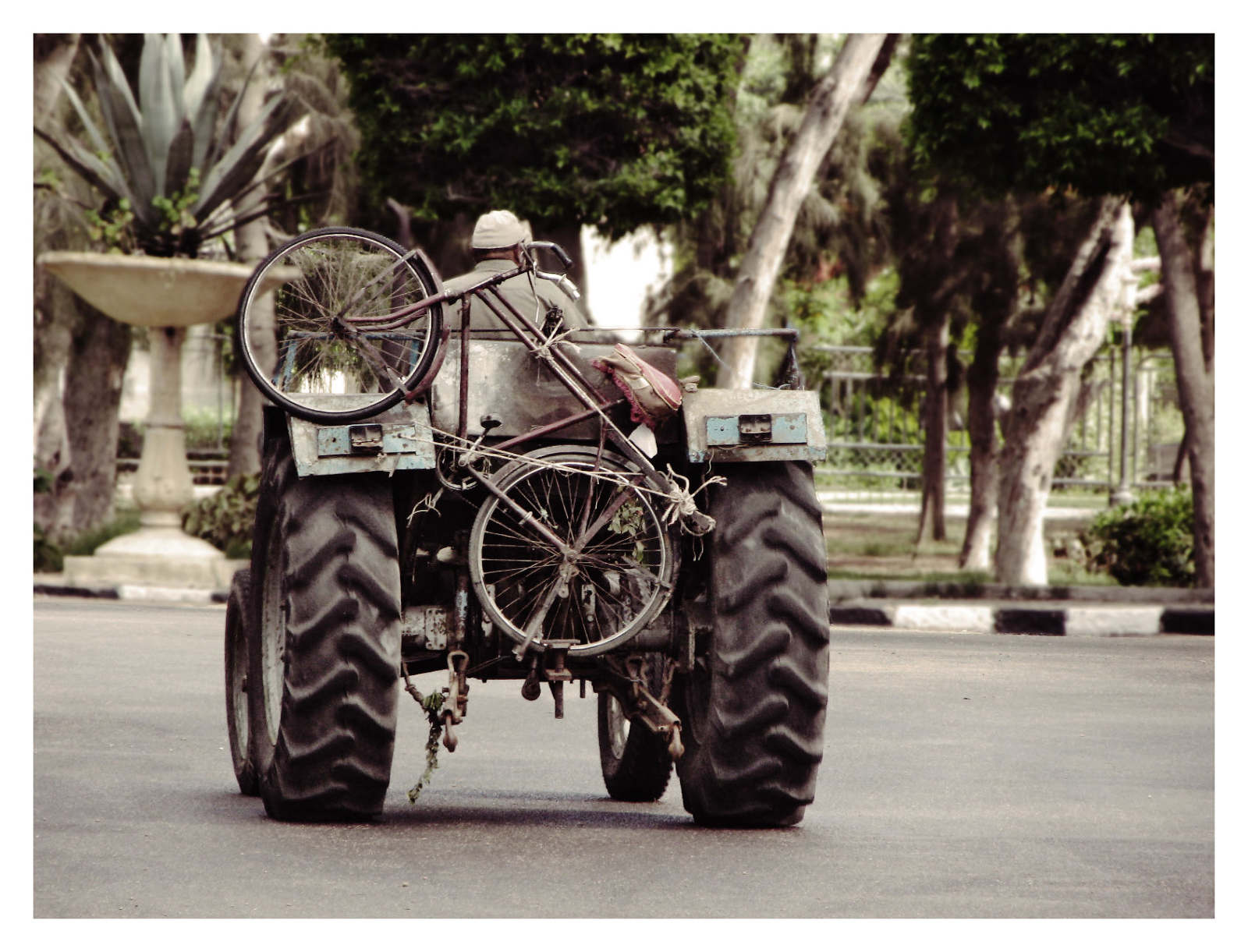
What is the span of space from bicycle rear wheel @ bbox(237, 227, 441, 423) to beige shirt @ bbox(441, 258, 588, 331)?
219 millimetres

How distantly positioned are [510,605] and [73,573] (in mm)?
9051

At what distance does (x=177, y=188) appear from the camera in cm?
1505

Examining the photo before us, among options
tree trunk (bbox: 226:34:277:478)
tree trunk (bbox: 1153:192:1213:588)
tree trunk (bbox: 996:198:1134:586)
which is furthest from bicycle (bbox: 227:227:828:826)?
tree trunk (bbox: 226:34:277:478)

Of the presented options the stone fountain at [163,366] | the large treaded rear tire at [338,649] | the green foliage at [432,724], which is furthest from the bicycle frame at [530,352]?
the stone fountain at [163,366]

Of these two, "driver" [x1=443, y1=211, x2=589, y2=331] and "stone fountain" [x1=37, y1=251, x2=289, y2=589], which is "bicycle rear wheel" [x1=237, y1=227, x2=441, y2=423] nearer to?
"driver" [x1=443, y1=211, x2=589, y2=331]

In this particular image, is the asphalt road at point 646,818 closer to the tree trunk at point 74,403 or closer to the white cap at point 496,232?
the white cap at point 496,232

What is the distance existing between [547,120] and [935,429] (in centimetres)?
906

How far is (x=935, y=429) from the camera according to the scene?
22000 millimetres

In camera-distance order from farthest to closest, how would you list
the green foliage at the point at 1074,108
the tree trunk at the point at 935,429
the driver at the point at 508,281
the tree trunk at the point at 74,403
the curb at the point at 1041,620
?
the tree trunk at the point at 935,429 < the tree trunk at the point at 74,403 < the curb at the point at 1041,620 < the green foliage at the point at 1074,108 < the driver at the point at 508,281

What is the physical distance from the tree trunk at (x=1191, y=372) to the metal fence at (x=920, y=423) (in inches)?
186

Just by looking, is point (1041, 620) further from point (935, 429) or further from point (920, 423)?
point (920, 423)

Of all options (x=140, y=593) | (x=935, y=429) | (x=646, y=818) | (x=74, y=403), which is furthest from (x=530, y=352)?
(x=935, y=429)

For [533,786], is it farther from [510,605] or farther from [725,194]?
[725,194]

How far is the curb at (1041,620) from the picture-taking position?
11.5 meters
